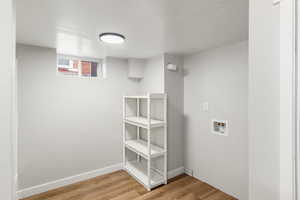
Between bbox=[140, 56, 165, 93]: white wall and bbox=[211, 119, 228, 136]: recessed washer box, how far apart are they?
1021 mm

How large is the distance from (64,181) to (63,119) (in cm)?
104

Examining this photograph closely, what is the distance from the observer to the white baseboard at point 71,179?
7.06 ft

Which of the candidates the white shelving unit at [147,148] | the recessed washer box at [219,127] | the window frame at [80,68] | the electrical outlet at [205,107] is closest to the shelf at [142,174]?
the white shelving unit at [147,148]

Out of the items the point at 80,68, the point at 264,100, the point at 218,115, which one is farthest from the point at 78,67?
the point at 264,100

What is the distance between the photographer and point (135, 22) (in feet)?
4.82

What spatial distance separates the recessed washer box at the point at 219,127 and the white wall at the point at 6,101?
236 centimetres

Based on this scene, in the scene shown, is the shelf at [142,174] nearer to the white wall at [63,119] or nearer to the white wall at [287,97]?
the white wall at [63,119]

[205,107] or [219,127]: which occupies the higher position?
[205,107]

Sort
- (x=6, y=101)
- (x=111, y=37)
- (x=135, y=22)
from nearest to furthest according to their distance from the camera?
(x=6, y=101), (x=135, y=22), (x=111, y=37)

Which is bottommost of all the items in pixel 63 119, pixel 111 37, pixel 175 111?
pixel 63 119

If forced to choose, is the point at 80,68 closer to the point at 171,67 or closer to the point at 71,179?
the point at 171,67

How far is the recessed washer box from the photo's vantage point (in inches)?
87.0

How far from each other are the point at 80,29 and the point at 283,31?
176 centimetres

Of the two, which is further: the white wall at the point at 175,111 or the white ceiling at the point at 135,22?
the white wall at the point at 175,111
